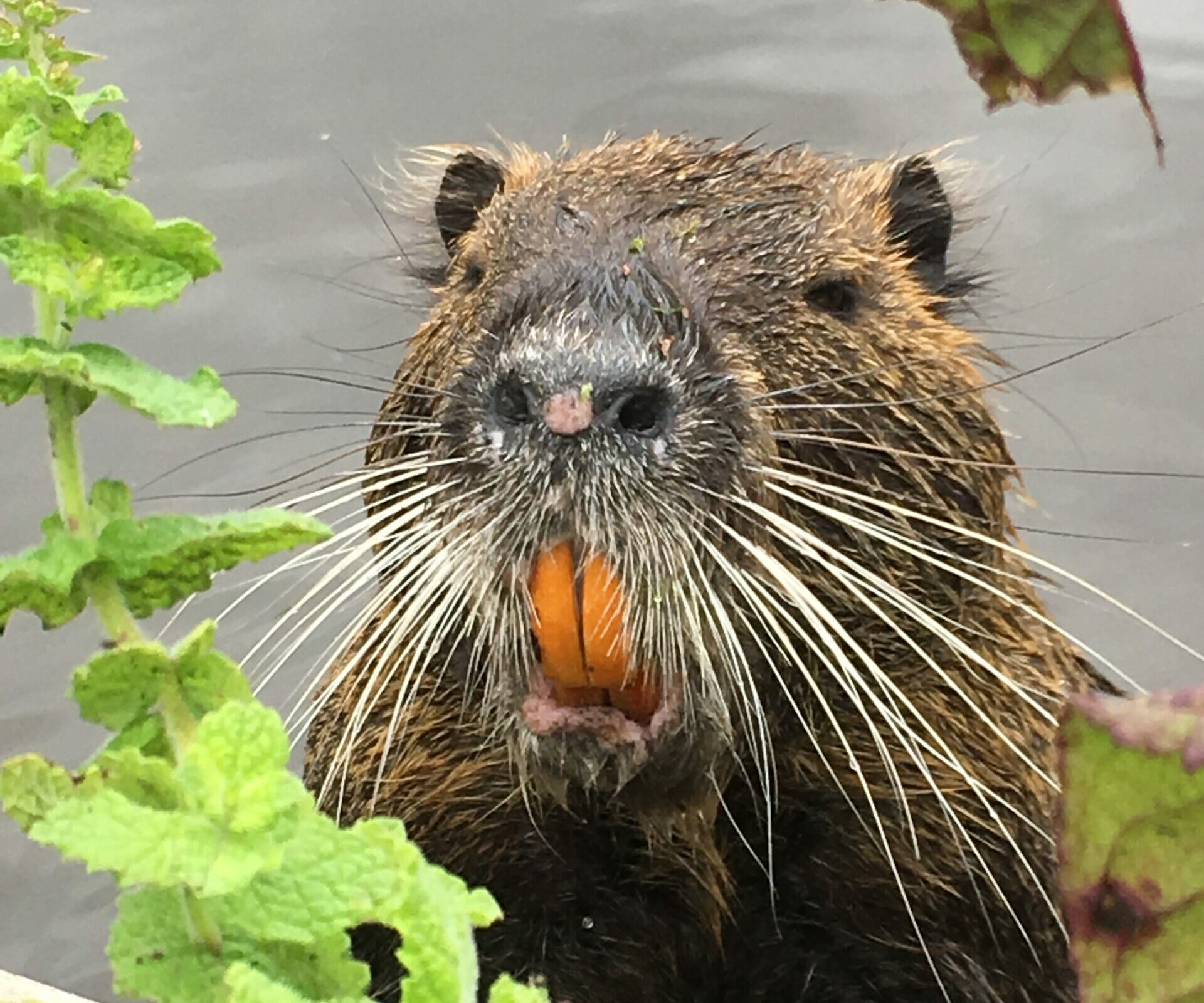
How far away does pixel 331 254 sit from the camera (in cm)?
532

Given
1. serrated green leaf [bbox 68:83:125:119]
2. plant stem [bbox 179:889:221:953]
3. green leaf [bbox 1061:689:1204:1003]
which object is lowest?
plant stem [bbox 179:889:221:953]

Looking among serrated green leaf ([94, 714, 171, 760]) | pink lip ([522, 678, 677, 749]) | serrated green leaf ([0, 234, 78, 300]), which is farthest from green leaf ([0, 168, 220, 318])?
pink lip ([522, 678, 677, 749])

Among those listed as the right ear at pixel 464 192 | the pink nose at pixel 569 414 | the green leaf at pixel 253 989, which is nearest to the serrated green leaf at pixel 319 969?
the green leaf at pixel 253 989

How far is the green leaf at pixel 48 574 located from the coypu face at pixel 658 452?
0.68 meters

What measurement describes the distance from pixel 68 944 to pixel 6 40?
3339 millimetres

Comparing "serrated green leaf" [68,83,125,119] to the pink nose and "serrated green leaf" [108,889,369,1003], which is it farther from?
the pink nose

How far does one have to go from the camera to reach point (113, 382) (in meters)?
0.90

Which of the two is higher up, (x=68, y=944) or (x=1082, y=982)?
(x=1082, y=982)

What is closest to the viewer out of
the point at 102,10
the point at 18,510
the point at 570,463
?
the point at 570,463

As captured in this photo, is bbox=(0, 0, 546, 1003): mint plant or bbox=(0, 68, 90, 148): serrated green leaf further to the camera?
bbox=(0, 68, 90, 148): serrated green leaf

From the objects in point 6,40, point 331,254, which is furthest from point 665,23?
point 6,40

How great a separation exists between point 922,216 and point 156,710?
6.16 ft

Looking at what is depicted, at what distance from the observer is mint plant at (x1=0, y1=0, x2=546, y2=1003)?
712 millimetres

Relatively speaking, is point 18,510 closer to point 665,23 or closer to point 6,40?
point 665,23
